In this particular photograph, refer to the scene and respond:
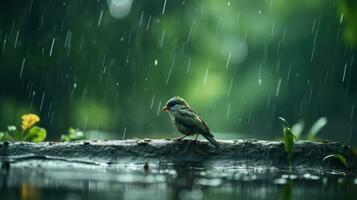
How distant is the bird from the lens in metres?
8.09

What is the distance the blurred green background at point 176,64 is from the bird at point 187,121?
922 centimetres

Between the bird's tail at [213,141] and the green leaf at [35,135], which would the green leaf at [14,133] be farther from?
the bird's tail at [213,141]

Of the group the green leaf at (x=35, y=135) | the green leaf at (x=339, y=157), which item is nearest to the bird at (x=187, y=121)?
the green leaf at (x=339, y=157)

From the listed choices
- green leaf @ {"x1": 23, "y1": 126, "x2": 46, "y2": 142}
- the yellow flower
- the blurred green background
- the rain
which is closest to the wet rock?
the rain

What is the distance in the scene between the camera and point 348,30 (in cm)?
1739

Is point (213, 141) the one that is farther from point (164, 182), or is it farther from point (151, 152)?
point (164, 182)

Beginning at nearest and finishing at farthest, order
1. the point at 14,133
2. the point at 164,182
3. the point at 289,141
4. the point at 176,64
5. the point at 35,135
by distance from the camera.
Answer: the point at 164,182 → the point at 289,141 → the point at 35,135 → the point at 14,133 → the point at 176,64

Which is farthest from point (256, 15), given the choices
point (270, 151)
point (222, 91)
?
point (270, 151)

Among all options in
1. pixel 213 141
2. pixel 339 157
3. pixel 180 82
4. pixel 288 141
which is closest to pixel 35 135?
pixel 213 141

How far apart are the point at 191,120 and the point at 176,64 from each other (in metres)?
34.7

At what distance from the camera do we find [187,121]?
8305mm

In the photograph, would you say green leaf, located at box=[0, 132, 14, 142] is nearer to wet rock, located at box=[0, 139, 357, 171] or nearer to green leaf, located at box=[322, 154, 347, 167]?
wet rock, located at box=[0, 139, 357, 171]

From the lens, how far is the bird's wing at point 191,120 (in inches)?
319

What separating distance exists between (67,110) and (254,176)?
17635 mm
